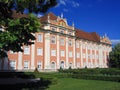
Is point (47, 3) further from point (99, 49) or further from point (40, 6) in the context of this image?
point (99, 49)

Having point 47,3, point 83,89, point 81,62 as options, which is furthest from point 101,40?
point 47,3

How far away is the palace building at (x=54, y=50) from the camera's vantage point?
38.8 meters

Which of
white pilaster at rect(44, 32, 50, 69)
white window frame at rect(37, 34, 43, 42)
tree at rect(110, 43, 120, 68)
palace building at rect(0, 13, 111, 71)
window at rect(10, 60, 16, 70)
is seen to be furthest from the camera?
tree at rect(110, 43, 120, 68)

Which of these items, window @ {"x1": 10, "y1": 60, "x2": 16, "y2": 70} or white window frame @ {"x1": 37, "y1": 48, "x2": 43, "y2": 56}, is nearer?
window @ {"x1": 10, "y1": 60, "x2": 16, "y2": 70}

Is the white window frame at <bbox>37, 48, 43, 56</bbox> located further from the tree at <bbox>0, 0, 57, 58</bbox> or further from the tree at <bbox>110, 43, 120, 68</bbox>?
the tree at <bbox>0, 0, 57, 58</bbox>

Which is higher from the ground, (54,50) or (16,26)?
(54,50)

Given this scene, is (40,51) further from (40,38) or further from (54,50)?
(54,50)

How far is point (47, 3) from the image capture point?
37.1ft

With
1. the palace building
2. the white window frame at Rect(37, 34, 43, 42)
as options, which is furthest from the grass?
the white window frame at Rect(37, 34, 43, 42)

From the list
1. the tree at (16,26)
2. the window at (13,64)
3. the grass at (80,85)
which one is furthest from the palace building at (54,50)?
the tree at (16,26)

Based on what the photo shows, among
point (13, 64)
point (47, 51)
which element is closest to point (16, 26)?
point (13, 64)

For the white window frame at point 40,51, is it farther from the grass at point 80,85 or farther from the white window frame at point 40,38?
the grass at point 80,85

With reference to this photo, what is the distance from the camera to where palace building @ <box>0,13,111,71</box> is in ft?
127

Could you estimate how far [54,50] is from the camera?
44438 mm
